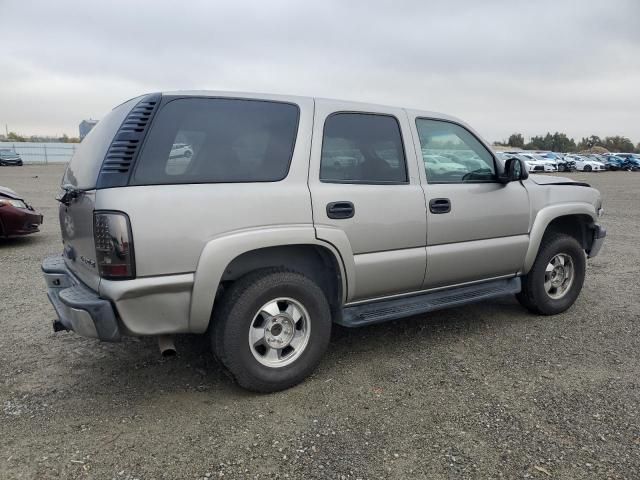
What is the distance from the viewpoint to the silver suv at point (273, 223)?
2.89 metres

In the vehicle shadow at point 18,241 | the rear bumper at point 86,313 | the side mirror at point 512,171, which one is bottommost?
the vehicle shadow at point 18,241

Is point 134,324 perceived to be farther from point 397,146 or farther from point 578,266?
point 578,266

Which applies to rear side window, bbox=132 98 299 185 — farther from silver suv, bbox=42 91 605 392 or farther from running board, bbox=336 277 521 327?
running board, bbox=336 277 521 327

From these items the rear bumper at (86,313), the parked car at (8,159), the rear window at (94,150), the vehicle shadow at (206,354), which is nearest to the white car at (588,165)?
the vehicle shadow at (206,354)

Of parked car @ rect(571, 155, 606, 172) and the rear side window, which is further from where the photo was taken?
parked car @ rect(571, 155, 606, 172)

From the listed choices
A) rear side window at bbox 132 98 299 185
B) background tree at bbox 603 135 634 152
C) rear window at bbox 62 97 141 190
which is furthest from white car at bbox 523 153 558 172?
background tree at bbox 603 135 634 152

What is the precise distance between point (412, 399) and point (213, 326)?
134cm

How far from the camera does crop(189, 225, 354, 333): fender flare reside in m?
2.98

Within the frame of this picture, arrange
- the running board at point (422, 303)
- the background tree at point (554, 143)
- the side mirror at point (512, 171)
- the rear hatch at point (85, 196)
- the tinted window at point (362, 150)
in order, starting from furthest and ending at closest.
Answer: the background tree at point (554, 143) → the side mirror at point (512, 171) → the running board at point (422, 303) → the tinted window at point (362, 150) → the rear hatch at point (85, 196)

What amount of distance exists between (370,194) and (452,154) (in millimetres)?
1060

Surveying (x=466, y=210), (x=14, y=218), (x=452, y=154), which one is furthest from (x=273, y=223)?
(x=14, y=218)

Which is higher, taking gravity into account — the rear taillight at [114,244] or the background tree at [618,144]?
the background tree at [618,144]

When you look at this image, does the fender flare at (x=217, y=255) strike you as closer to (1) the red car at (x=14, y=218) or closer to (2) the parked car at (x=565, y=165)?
(1) the red car at (x=14, y=218)

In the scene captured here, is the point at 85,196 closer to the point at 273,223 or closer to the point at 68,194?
the point at 68,194
